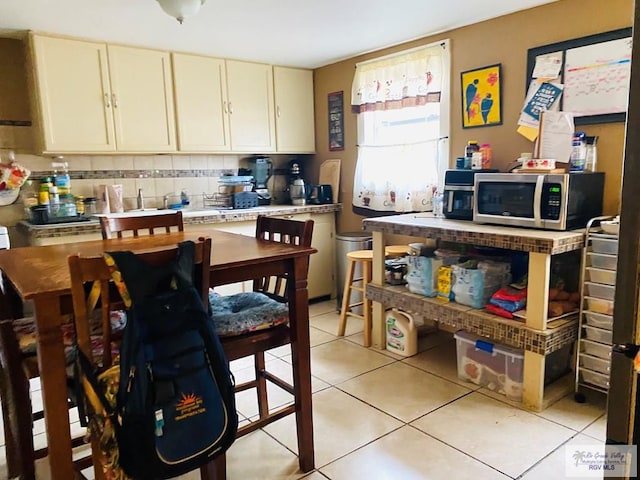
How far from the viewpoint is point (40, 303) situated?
1304 millimetres

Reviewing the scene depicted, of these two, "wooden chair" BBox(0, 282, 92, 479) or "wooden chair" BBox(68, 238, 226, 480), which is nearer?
"wooden chair" BBox(68, 238, 226, 480)

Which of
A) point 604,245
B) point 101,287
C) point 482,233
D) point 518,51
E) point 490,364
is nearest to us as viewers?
point 101,287

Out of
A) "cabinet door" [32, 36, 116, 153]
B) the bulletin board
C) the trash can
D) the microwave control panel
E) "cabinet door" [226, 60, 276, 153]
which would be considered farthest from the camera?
"cabinet door" [226, 60, 276, 153]

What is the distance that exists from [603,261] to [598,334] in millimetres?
359

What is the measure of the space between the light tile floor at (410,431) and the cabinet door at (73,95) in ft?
5.36

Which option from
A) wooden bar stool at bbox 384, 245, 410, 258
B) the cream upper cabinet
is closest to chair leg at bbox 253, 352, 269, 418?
wooden bar stool at bbox 384, 245, 410, 258

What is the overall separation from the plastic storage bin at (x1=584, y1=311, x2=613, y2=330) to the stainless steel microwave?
44cm

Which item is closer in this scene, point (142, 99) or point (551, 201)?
point (551, 201)

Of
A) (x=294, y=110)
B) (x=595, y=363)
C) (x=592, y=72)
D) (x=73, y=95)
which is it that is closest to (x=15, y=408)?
(x=73, y=95)

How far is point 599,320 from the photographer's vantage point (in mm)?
2281

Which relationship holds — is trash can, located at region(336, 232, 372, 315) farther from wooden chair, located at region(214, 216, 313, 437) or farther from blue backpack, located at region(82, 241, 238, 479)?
blue backpack, located at region(82, 241, 238, 479)

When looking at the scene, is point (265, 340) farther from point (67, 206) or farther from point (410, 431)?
point (67, 206)

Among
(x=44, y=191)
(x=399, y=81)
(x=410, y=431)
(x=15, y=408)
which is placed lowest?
(x=410, y=431)

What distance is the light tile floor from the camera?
1.92 metres
